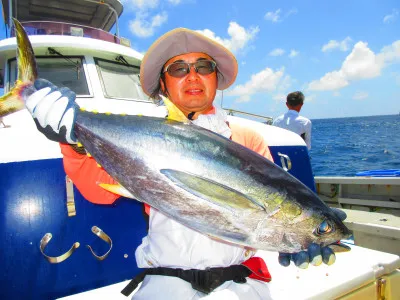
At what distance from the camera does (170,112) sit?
1.69 metres

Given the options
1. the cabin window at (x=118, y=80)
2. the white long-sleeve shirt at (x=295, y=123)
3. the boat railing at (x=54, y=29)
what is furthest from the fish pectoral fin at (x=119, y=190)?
the white long-sleeve shirt at (x=295, y=123)

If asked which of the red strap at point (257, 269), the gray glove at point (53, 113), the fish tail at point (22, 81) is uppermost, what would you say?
the fish tail at point (22, 81)

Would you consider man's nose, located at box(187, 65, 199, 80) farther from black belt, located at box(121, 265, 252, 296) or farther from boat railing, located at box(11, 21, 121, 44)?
boat railing, located at box(11, 21, 121, 44)

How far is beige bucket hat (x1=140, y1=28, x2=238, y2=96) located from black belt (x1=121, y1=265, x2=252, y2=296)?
55.6 inches

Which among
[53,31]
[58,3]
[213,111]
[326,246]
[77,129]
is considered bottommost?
[326,246]

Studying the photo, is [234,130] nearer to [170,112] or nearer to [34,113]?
[170,112]

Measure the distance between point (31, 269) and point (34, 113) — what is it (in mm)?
1322

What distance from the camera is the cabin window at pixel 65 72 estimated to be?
439cm

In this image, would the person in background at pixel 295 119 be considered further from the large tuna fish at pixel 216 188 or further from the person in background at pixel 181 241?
the large tuna fish at pixel 216 188

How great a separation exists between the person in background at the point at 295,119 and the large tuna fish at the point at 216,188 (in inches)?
196

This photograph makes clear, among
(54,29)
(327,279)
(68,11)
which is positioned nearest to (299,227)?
(327,279)

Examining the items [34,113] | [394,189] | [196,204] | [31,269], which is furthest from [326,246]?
[394,189]

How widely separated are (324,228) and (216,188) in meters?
0.58

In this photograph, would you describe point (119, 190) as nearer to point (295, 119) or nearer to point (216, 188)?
point (216, 188)
